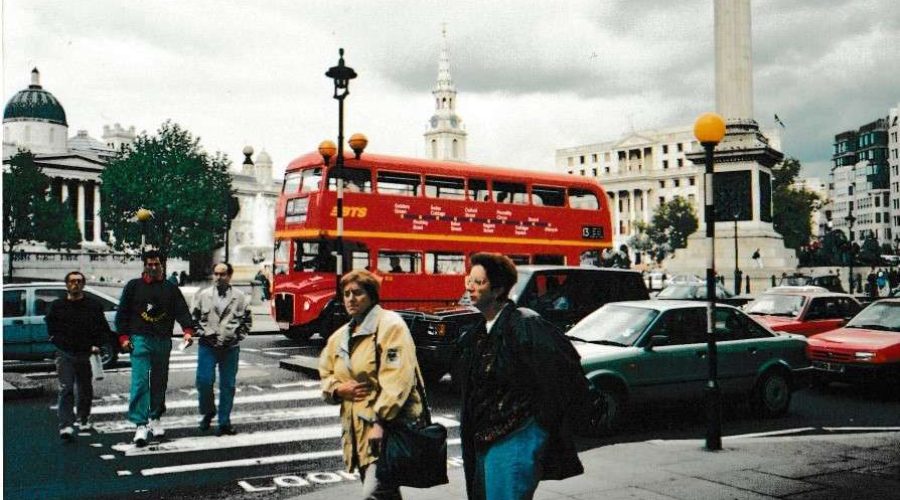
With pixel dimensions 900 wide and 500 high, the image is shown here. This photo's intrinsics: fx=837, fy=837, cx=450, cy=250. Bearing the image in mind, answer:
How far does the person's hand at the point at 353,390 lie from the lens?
15.1ft

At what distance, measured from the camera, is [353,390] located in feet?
15.0

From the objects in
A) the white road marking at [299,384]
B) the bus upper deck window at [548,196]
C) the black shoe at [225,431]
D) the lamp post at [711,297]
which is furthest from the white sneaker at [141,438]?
the bus upper deck window at [548,196]

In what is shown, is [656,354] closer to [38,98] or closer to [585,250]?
[585,250]

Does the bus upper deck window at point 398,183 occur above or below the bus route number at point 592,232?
above

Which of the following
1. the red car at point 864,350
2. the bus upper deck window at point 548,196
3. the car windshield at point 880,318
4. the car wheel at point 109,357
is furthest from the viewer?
the bus upper deck window at point 548,196

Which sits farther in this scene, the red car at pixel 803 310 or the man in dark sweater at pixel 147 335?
the red car at pixel 803 310

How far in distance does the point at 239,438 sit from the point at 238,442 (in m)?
0.22

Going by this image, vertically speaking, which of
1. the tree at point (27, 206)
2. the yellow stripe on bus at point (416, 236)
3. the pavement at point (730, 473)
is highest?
the tree at point (27, 206)

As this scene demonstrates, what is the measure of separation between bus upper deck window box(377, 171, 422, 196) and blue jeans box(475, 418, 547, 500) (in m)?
16.0

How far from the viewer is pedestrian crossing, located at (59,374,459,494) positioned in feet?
26.2

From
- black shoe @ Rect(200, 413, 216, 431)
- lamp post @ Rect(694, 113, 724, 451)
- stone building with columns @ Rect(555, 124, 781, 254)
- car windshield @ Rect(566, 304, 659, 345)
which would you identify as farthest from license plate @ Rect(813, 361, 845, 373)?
stone building with columns @ Rect(555, 124, 781, 254)

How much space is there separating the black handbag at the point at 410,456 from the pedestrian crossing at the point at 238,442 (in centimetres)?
324

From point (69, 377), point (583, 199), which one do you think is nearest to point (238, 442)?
point (69, 377)

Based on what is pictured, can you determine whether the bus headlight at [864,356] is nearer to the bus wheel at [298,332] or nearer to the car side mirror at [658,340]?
the car side mirror at [658,340]
